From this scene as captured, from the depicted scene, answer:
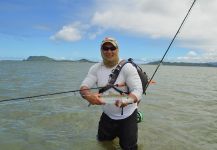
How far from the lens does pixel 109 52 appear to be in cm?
714

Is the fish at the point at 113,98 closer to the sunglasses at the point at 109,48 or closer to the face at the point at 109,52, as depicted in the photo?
the face at the point at 109,52

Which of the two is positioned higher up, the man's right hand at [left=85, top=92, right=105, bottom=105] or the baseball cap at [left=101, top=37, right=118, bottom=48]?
the baseball cap at [left=101, top=37, right=118, bottom=48]

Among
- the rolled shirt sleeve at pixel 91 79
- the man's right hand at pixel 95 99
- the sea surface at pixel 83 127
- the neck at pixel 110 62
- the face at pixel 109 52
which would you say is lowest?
the sea surface at pixel 83 127

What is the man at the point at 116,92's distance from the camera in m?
6.96

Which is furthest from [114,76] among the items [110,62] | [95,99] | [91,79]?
[95,99]

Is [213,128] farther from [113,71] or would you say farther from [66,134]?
[113,71]

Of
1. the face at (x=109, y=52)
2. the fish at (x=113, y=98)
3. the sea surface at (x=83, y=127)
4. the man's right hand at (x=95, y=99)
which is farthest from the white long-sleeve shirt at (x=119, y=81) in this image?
the sea surface at (x=83, y=127)

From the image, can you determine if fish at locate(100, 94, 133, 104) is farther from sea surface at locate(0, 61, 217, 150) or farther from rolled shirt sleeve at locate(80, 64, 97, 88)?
sea surface at locate(0, 61, 217, 150)

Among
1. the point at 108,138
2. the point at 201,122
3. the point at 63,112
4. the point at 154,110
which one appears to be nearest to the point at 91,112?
the point at 63,112

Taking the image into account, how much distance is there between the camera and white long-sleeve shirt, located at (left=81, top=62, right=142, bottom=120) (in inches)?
277

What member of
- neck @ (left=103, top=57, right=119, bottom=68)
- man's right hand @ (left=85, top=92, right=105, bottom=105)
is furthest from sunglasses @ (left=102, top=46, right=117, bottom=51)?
man's right hand @ (left=85, top=92, right=105, bottom=105)

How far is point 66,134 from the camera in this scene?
1141 centimetres

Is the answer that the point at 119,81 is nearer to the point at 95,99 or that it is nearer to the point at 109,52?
the point at 109,52

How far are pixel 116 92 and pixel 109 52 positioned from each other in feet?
3.02
